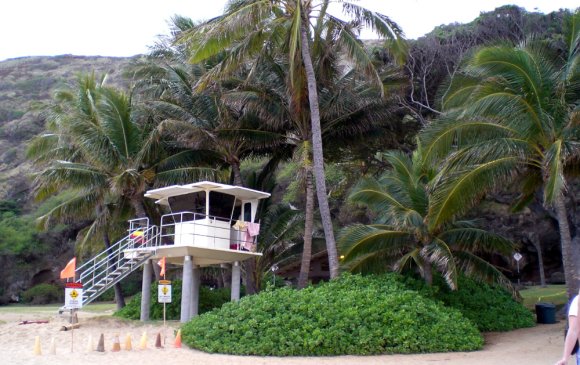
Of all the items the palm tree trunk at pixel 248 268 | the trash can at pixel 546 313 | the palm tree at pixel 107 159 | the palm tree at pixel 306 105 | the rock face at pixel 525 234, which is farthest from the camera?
the rock face at pixel 525 234

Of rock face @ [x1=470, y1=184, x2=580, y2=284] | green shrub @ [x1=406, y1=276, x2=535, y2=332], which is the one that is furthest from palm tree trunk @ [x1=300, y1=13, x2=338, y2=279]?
rock face @ [x1=470, y1=184, x2=580, y2=284]

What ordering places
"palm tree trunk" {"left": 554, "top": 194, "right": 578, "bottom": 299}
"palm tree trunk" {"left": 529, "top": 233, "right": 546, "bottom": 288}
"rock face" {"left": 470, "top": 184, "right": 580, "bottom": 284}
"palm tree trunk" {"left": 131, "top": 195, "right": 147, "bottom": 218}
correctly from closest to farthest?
"palm tree trunk" {"left": 554, "top": 194, "right": 578, "bottom": 299}, "palm tree trunk" {"left": 131, "top": 195, "right": 147, "bottom": 218}, "rock face" {"left": 470, "top": 184, "right": 580, "bottom": 284}, "palm tree trunk" {"left": 529, "top": 233, "right": 546, "bottom": 288}

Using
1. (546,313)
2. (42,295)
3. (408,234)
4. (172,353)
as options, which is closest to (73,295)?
(172,353)

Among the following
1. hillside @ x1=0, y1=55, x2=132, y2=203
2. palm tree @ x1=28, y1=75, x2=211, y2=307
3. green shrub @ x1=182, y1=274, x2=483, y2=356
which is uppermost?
hillside @ x1=0, y1=55, x2=132, y2=203

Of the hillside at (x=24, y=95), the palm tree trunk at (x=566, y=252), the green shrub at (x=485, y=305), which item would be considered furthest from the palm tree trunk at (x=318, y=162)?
the hillside at (x=24, y=95)

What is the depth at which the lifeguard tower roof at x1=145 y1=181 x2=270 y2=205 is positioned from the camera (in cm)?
2098

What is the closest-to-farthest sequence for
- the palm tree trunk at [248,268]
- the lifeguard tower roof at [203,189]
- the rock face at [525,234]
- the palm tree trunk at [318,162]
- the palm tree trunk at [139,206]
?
the palm tree trunk at [318,162] → the lifeguard tower roof at [203,189] → the palm tree trunk at [248,268] → the palm tree trunk at [139,206] → the rock face at [525,234]

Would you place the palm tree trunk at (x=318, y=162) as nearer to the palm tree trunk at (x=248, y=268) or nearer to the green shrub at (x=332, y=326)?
the green shrub at (x=332, y=326)

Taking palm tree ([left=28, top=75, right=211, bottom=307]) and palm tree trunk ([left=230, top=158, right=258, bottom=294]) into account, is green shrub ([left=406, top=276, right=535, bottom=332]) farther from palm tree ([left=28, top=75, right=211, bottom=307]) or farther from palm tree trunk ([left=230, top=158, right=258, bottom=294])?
palm tree ([left=28, top=75, right=211, bottom=307])

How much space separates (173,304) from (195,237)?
5.00 meters

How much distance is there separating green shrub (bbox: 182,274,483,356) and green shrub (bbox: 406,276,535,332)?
332cm

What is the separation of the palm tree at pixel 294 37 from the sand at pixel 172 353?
4.90m

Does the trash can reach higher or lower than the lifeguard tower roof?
lower

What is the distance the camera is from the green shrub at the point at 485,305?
20.8 metres
